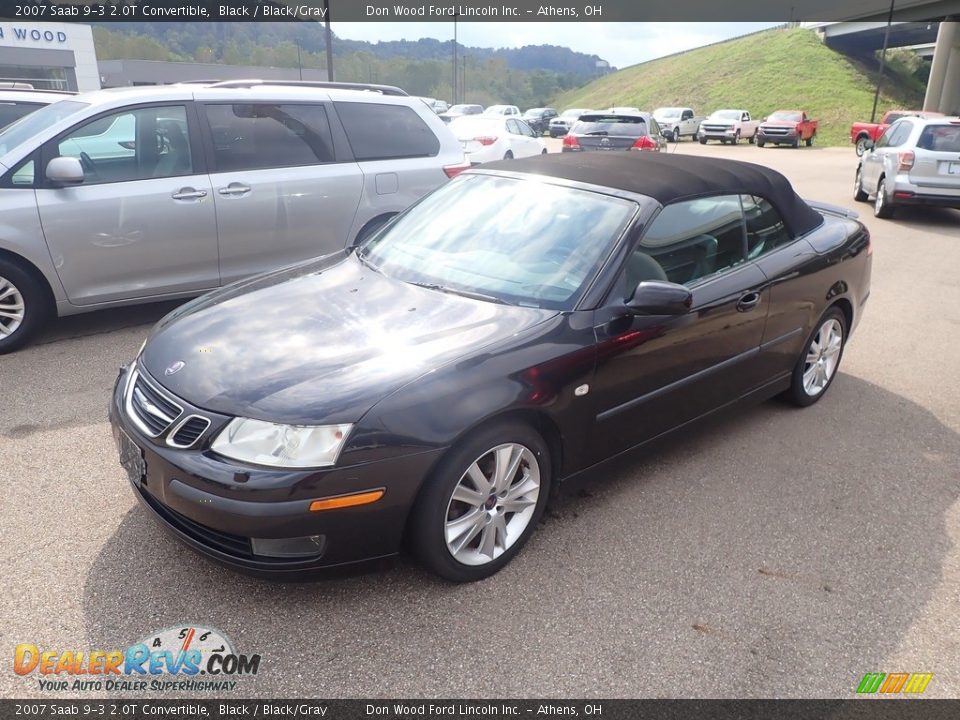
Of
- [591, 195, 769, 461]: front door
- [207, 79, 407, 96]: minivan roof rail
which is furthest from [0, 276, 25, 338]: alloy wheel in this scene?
[591, 195, 769, 461]: front door

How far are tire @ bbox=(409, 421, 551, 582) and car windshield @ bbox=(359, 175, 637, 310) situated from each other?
0.65m

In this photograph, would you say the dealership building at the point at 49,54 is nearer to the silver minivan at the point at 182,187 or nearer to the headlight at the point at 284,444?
the silver minivan at the point at 182,187

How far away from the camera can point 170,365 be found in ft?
9.57

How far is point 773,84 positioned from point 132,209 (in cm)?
5951

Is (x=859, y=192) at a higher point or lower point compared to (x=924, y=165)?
lower

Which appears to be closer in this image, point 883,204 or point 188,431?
point 188,431

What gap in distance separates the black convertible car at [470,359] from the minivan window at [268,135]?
2.26 meters

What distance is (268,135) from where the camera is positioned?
19.5ft

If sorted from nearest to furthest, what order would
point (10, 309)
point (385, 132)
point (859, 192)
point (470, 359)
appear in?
point (470, 359)
point (10, 309)
point (385, 132)
point (859, 192)

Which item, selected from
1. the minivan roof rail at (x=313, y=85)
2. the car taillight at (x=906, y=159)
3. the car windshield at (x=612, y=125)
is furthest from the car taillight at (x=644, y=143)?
the minivan roof rail at (x=313, y=85)

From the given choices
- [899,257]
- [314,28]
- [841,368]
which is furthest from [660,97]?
[314,28]

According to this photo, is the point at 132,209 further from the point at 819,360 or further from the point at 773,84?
the point at 773,84

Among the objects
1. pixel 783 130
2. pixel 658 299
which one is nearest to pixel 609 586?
pixel 658 299

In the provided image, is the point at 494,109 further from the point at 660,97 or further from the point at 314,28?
the point at 314,28
